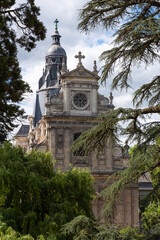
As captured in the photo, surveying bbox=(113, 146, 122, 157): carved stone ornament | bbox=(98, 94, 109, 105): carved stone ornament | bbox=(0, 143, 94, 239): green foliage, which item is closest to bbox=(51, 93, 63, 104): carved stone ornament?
bbox=(98, 94, 109, 105): carved stone ornament

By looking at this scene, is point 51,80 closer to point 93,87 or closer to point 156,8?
point 93,87

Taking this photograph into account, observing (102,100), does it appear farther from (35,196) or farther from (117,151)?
(35,196)

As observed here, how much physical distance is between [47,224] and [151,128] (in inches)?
189

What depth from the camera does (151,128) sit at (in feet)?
33.3

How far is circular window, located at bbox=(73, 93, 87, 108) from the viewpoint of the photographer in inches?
1336

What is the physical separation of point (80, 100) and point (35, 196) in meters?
20.4

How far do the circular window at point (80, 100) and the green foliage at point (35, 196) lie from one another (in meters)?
18.1

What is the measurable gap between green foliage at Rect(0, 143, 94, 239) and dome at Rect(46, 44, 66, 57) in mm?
32816

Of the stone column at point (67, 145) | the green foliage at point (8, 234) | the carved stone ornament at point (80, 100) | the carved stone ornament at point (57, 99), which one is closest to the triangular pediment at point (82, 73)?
the carved stone ornament at point (80, 100)

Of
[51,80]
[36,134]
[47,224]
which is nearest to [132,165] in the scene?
[47,224]

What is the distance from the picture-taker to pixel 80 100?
112 ft

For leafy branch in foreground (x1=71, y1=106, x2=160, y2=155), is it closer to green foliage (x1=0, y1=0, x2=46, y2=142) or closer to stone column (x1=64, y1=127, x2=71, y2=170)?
green foliage (x1=0, y1=0, x2=46, y2=142)

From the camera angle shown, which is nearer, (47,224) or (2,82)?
(47,224)

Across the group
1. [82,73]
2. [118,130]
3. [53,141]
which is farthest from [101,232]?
[82,73]
